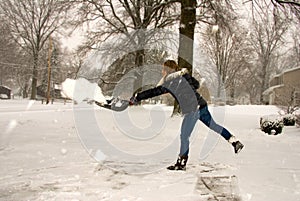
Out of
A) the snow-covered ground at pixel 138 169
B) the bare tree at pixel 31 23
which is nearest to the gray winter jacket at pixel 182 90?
the snow-covered ground at pixel 138 169

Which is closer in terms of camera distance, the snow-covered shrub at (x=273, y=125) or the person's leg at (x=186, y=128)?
the person's leg at (x=186, y=128)

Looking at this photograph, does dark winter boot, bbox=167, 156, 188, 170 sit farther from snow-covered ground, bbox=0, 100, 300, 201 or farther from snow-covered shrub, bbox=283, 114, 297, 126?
snow-covered shrub, bbox=283, 114, 297, 126

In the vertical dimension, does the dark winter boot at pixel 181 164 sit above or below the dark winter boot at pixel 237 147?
below

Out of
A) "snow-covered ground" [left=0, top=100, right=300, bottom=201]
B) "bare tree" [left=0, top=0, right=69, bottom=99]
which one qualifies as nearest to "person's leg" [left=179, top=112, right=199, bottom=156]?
"snow-covered ground" [left=0, top=100, right=300, bottom=201]

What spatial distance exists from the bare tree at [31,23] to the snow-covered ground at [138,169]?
41.7 metres

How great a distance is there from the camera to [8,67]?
5678 cm

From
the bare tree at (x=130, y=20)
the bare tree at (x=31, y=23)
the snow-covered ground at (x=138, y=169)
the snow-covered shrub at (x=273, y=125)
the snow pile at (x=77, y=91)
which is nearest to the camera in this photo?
the snow-covered ground at (x=138, y=169)

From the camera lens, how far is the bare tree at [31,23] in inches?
1891

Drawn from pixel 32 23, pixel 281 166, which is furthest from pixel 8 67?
pixel 281 166

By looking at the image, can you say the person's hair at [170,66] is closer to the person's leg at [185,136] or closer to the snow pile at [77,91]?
the person's leg at [185,136]

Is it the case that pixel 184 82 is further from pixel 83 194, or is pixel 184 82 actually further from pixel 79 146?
pixel 79 146

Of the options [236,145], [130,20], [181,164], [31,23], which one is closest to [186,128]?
[181,164]

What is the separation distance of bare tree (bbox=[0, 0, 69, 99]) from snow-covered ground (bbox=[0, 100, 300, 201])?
4174cm

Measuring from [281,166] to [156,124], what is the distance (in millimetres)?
7390
